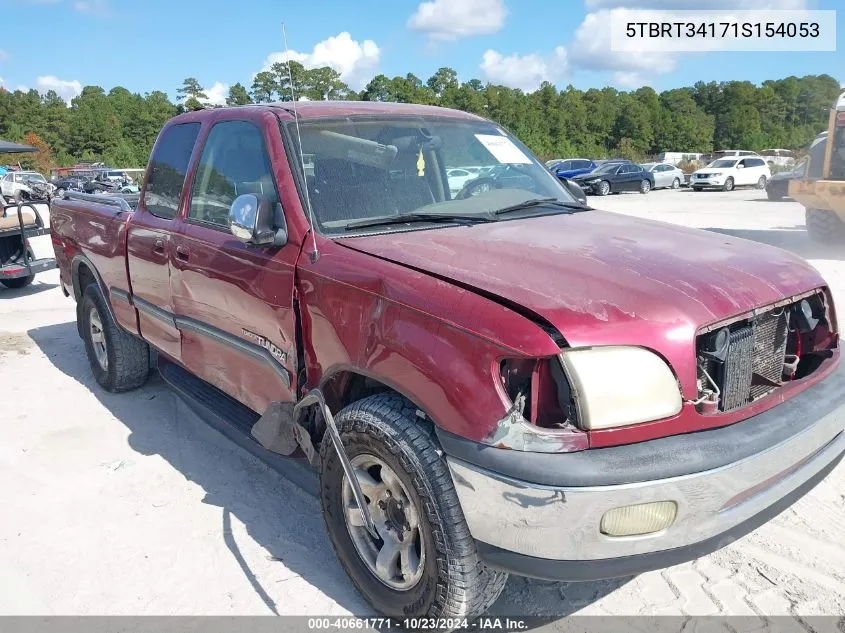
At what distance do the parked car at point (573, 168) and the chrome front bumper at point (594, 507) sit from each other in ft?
101

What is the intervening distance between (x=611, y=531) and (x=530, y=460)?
343mm

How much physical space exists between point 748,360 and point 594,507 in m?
0.84

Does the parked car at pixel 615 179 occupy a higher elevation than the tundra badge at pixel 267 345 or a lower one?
lower

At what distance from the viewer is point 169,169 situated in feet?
13.7

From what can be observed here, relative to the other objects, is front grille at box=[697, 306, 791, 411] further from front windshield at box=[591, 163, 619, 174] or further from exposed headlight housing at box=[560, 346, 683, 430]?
front windshield at box=[591, 163, 619, 174]

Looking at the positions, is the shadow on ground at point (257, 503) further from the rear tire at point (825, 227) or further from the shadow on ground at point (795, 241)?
the rear tire at point (825, 227)

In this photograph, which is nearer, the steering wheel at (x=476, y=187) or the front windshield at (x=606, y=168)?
the steering wheel at (x=476, y=187)

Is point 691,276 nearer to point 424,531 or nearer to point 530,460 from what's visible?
point 530,460

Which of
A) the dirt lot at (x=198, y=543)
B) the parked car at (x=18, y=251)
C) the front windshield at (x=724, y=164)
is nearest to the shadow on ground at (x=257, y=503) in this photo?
the dirt lot at (x=198, y=543)

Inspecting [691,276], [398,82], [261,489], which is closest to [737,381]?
[691,276]

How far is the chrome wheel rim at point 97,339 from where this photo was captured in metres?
5.31

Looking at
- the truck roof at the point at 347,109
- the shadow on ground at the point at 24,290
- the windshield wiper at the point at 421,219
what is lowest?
the shadow on ground at the point at 24,290

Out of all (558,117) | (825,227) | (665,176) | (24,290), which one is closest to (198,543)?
(24,290)

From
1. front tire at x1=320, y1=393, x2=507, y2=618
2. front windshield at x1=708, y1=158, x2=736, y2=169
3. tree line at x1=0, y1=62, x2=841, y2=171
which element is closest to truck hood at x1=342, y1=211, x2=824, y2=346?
front tire at x1=320, y1=393, x2=507, y2=618
